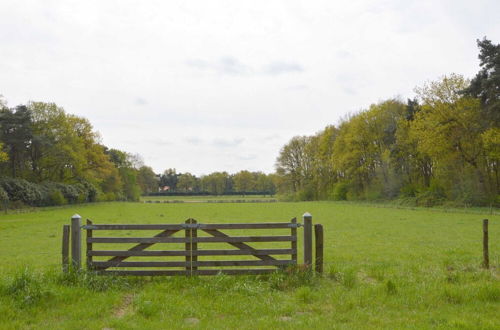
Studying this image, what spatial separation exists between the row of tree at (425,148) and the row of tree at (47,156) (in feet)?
157

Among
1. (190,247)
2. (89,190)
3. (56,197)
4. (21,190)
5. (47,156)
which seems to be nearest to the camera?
(190,247)

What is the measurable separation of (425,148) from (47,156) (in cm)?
5899

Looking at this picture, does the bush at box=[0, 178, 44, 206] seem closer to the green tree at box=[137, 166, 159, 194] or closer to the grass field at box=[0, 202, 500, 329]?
the grass field at box=[0, 202, 500, 329]

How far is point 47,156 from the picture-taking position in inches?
2586

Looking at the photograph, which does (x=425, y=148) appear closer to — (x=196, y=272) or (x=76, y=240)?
(x=196, y=272)

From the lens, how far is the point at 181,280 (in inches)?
369

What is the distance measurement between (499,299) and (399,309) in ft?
7.30

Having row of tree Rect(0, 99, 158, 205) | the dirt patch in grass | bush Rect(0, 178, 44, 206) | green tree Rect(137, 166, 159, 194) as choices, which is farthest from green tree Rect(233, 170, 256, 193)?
the dirt patch in grass

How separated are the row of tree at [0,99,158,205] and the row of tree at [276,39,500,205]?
47.9m

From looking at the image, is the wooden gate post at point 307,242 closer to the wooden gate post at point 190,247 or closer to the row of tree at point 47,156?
the wooden gate post at point 190,247

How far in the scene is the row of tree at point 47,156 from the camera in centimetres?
5622

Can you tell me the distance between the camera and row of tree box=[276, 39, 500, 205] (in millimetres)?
41219

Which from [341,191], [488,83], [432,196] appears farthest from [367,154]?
[488,83]

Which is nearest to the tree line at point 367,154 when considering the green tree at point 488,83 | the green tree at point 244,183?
the green tree at point 488,83
